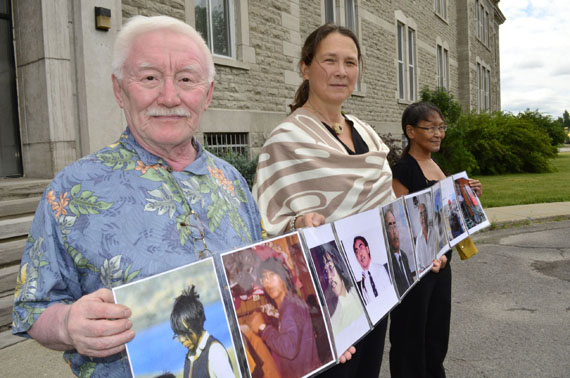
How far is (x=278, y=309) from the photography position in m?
1.41

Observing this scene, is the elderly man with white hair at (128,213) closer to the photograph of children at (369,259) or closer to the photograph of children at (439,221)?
the photograph of children at (369,259)

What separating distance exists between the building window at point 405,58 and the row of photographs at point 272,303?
16867 millimetres

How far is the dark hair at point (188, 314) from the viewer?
3.78 feet

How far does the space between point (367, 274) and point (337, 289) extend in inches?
12.1

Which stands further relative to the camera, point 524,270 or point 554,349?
point 524,270

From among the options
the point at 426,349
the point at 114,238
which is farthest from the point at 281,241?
the point at 426,349

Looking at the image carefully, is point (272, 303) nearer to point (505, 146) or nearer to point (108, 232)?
point (108, 232)

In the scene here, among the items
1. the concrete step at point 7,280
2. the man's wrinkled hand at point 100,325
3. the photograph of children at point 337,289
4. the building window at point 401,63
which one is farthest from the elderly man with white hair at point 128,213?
the building window at point 401,63

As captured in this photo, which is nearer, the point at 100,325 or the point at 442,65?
the point at 100,325

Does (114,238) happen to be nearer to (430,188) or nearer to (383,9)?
(430,188)

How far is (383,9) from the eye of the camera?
1557cm

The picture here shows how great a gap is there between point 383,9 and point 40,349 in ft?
49.5

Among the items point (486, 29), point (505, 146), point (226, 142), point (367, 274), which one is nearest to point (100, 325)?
point (367, 274)

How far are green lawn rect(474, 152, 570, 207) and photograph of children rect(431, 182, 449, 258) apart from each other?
29.6ft
